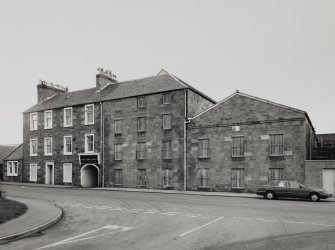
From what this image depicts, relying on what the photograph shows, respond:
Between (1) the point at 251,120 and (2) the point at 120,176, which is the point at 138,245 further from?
(2) the point at 120,176

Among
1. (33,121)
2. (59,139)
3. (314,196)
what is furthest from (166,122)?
(33,121)

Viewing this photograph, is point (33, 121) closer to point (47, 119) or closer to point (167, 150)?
point (47, 119)

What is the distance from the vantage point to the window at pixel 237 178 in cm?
2861

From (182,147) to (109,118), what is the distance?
9558 mm

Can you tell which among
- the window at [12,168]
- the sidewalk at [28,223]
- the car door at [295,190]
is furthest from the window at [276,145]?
the window at [12,168]

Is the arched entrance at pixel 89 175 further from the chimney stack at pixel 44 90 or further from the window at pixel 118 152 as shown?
the chimney stack at pixel 44 90

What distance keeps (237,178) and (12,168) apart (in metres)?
32.1

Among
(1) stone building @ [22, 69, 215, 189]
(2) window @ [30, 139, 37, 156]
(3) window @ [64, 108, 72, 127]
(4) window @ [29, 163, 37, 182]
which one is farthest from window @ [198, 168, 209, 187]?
(2) window @ [30, 139, 37, 156]

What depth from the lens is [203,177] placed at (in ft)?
99.7

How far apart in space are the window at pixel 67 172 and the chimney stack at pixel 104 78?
989cm

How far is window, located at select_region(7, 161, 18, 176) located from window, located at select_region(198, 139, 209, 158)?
1086 inches

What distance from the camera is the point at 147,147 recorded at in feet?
110

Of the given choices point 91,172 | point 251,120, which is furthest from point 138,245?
point 91,172

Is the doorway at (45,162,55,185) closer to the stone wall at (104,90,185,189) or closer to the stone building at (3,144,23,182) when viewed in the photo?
the stone building at (3,144,23,182)
